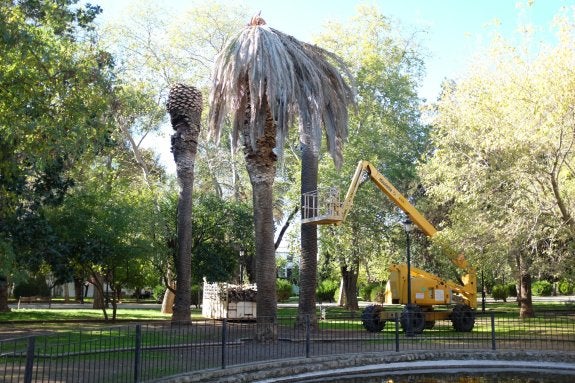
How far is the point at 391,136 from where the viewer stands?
37312 millimetres

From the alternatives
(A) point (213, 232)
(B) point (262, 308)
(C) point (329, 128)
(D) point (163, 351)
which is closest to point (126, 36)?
(A) point (213, 232)

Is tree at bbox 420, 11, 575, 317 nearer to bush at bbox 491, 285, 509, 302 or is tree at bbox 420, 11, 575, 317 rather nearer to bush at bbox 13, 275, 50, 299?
bush at bbox 491, 285, 509, 302

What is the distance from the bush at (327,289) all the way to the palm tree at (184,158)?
133 ft

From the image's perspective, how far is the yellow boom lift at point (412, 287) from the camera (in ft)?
75.7

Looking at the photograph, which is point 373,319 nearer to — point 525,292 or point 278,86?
point 278,86

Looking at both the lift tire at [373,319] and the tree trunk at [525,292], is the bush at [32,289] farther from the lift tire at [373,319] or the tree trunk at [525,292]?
the tree trunk at [525,292]

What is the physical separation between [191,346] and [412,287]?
1370 cm

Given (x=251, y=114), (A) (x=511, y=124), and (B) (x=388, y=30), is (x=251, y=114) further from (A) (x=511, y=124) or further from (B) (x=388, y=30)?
(B) (x=388, y=30)

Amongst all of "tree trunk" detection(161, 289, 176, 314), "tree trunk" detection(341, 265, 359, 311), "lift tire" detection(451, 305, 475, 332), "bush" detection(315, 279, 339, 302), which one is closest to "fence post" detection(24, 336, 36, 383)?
"lift tire" detection(451, 305, 475, 332)

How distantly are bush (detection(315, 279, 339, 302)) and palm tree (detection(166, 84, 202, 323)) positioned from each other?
1596 inches

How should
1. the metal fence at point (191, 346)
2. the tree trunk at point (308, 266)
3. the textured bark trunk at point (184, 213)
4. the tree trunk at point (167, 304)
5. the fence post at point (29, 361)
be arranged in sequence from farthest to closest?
the tree trunk at point (167, 304)
the textured bark trunk at point (184, 213)
the tree trunk at point (308, 266)
the metal fence at point (191, 346)
the fence post at point (29, 361)

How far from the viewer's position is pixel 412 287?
1016 inches

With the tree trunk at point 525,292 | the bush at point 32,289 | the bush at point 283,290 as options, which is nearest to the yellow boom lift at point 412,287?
the tree trunk at point 525,292

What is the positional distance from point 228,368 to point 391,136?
85.7ft
